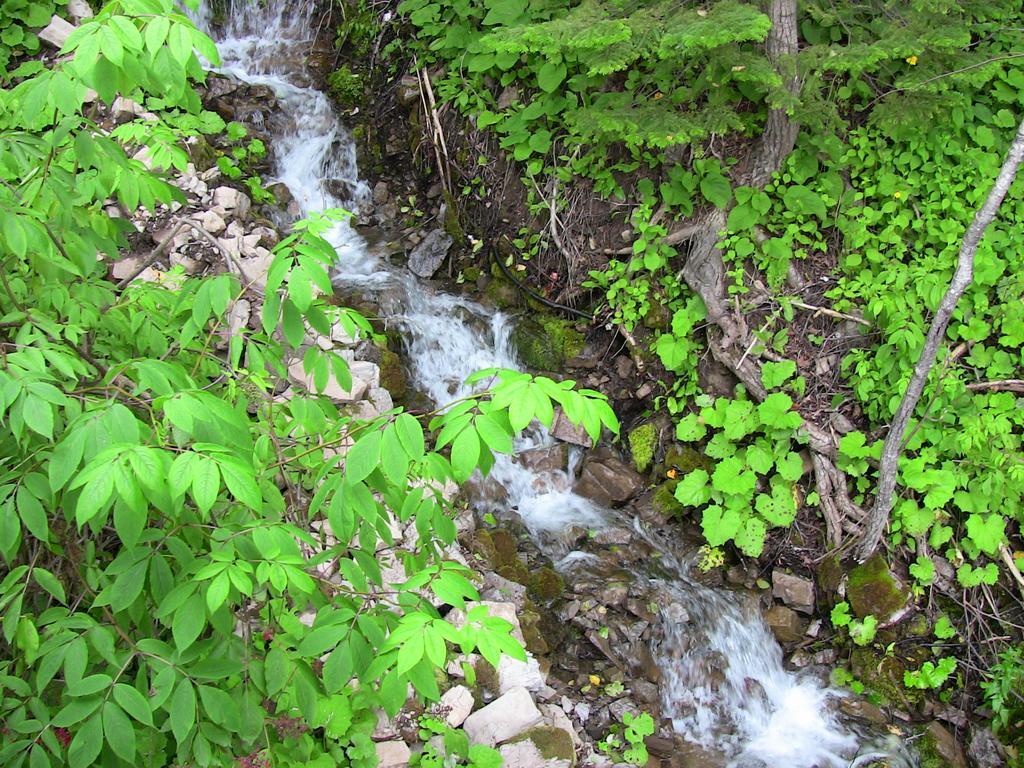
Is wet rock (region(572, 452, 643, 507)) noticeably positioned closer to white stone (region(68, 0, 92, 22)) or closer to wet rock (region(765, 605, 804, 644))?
wet rock (region(765, 605, 804, 644))

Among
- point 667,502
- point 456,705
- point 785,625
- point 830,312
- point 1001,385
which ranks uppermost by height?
point 830,312

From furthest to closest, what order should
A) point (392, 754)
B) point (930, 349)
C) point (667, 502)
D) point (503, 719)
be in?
point (667, 502) < point (930, 349) < point (503, 719) < point (392, 754)

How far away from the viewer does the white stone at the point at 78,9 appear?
6.51m

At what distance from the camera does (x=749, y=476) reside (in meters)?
5.10

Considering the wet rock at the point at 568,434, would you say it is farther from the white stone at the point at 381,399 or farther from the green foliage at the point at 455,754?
the green foliage at the point at 455,754

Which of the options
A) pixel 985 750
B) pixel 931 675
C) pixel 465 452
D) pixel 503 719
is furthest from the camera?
pixel 931 675

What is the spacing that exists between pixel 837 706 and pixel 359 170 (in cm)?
621

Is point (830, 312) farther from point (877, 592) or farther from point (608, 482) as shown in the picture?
point (608, 482)

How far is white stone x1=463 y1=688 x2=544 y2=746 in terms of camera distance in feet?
11.7

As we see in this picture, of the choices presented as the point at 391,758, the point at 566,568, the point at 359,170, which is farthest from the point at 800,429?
the point at 359,170

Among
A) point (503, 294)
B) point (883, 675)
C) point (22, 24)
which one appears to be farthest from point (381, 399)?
point (22, 24)

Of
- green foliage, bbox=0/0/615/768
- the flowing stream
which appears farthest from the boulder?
green foliage, bbox=0/0/615/768

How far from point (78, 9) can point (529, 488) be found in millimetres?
5913

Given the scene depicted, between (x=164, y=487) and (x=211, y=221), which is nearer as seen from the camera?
(x=164, y=487)
